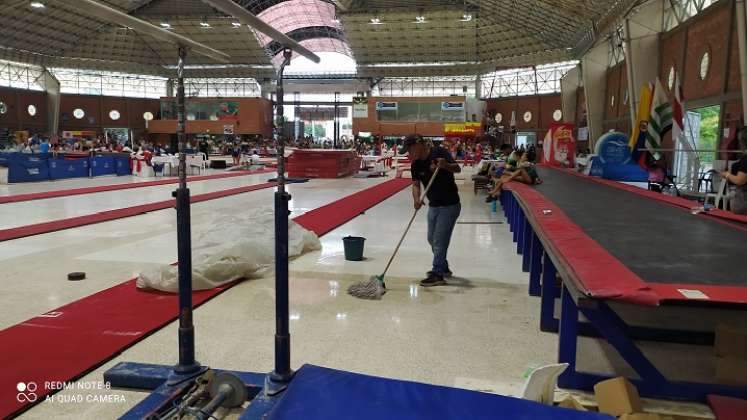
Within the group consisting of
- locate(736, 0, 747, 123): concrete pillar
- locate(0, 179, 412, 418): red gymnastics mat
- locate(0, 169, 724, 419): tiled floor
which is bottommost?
locate(0, 169, 724, 419): tiled floor

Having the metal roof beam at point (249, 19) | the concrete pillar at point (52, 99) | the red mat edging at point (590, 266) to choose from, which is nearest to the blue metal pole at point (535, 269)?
the red mat edging at point (590, 266)

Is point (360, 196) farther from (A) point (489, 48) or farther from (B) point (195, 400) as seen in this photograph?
(A) point (489, 48)

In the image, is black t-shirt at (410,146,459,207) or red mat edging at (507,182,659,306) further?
black t-shirt at (410,146,459,207)

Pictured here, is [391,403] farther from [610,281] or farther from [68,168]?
[68,168]

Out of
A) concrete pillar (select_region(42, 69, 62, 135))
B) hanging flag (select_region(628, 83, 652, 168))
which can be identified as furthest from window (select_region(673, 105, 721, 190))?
concrete pillar (select_region(42, 69, 62, 135))

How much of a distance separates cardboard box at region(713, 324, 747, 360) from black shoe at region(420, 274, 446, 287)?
2.59m

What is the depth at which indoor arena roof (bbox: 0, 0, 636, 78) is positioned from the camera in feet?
112

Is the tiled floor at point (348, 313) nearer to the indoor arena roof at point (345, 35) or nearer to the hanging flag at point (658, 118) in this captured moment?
the hanging flag at point (658, 118)

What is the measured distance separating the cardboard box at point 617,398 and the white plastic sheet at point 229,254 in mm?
3530

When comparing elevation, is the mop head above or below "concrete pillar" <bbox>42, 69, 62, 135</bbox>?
below

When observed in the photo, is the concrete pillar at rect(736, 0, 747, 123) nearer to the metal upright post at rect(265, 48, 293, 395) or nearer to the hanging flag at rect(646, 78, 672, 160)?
the hanging flag at rect(646, 78, 672, 160)

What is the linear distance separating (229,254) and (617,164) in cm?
1016

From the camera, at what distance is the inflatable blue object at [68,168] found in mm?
17234

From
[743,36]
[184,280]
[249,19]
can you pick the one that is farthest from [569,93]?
[184,280]
